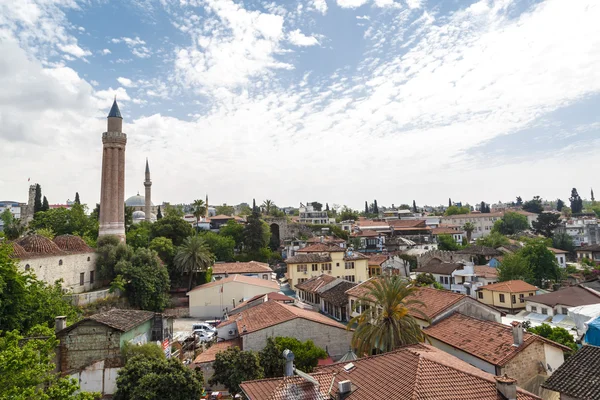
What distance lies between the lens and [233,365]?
17.2 m

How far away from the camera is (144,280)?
34.0m

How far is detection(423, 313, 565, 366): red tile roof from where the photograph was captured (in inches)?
635

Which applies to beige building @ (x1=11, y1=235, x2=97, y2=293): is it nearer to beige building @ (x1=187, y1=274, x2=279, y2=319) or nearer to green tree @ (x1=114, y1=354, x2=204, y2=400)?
beige building @ (x1=187, y1=274, x2=279, y2=319)

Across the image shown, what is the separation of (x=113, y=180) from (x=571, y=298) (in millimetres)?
44872

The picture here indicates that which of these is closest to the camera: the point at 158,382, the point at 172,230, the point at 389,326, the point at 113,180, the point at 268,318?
the point at 158,382

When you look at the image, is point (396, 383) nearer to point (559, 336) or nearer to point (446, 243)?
point (559, 336)

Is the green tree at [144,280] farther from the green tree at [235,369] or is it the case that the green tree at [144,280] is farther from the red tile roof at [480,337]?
the red tile roof at [480,337]

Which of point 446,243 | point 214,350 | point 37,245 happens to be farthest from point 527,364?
point 446,243

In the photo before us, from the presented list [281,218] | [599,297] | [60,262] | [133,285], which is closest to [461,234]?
[281,218]

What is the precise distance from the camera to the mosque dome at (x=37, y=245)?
29.4m

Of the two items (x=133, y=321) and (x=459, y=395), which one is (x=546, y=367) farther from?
(x=133, y=321)

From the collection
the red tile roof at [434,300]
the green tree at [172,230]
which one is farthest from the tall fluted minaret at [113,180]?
the red tile roof at [434,300]

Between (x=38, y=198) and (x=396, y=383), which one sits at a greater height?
(x=38, y=198)

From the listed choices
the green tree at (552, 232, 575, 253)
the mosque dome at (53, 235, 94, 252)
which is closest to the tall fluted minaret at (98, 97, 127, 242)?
the mosque dome at (53, 235, 94, 252)
